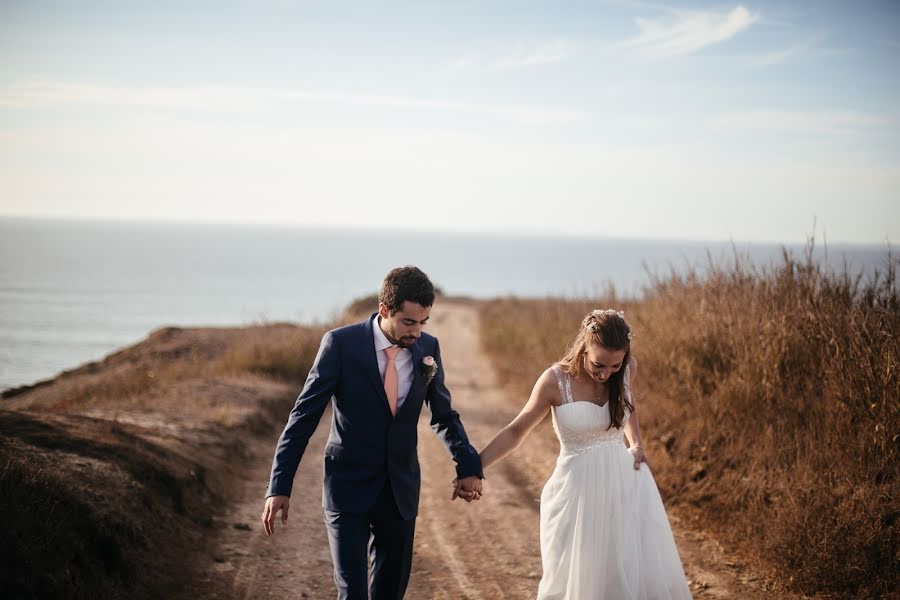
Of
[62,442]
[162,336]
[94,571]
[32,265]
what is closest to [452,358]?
[162,336]

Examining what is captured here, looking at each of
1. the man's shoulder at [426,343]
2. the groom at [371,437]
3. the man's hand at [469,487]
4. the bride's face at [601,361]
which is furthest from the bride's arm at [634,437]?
the groom at [371,437]

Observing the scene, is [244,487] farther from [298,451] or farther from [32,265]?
[32,265]

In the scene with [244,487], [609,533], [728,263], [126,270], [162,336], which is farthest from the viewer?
[126,270]

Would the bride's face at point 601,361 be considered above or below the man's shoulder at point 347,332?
below

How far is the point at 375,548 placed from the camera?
12.4ft

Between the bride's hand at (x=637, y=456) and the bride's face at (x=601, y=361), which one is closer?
the bride's face at (x=601, y=361)

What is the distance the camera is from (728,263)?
10102 millimetres

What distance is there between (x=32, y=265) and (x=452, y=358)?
248 ft

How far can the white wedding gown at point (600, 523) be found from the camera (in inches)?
157

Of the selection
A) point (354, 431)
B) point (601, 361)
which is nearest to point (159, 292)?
point (354, 431)

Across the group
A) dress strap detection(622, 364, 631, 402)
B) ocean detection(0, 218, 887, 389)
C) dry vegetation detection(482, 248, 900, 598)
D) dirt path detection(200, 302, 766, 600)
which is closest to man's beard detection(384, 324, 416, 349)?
dress strap detection(622, 364, 631, 402)

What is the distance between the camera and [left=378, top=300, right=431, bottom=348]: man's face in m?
3.61

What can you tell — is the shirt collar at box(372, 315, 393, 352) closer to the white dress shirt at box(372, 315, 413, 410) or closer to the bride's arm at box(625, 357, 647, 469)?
the white dress shirt at box(372, 315, 413, 410)

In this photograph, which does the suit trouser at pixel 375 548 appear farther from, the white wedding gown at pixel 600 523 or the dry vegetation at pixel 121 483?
the dry vegetation at pixel 121 483
